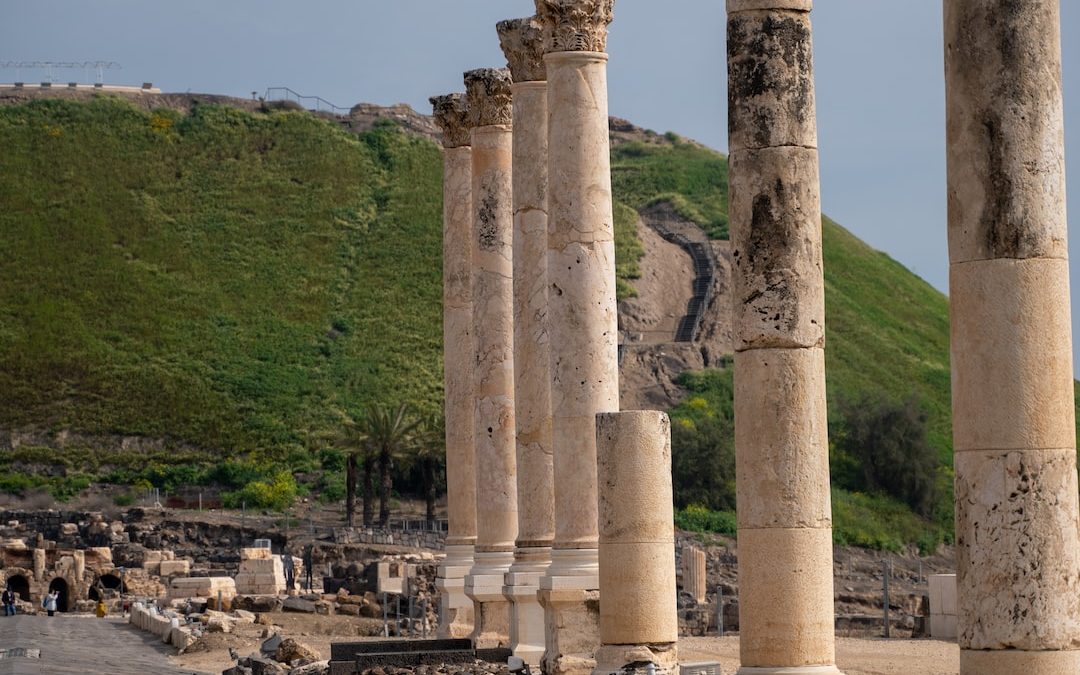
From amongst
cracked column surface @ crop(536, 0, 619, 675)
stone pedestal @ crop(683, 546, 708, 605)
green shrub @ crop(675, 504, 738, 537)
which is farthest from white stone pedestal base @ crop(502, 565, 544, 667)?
green shrub @ crop(675, 504, 738, 537)

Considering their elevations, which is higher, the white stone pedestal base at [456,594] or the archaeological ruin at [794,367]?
the archaeological ruin at [794,367]

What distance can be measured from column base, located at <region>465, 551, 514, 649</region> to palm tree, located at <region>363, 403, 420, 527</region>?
44973 mm

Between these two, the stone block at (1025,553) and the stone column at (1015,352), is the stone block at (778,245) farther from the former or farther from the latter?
the stone block at (1025,553)

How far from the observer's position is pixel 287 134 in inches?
5856

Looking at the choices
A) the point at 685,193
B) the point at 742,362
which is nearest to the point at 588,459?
the point at 742,362

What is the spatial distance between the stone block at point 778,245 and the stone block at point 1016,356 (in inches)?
96.4

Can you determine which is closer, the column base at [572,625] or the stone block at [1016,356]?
the stone block at [1016,356]

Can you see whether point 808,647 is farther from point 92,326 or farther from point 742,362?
point 92,326

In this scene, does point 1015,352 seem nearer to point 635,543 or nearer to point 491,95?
point 635,543

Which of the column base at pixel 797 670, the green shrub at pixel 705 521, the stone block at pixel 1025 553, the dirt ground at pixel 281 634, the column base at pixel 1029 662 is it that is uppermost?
the stone block at pixel 1025 553

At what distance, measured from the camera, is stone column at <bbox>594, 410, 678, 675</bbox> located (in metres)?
19.3

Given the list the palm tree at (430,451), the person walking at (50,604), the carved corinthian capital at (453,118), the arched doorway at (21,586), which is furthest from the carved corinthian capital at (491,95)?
the palm tree at (430,451)

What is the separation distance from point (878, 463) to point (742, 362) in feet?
237

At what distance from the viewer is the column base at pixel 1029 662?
13.8m
